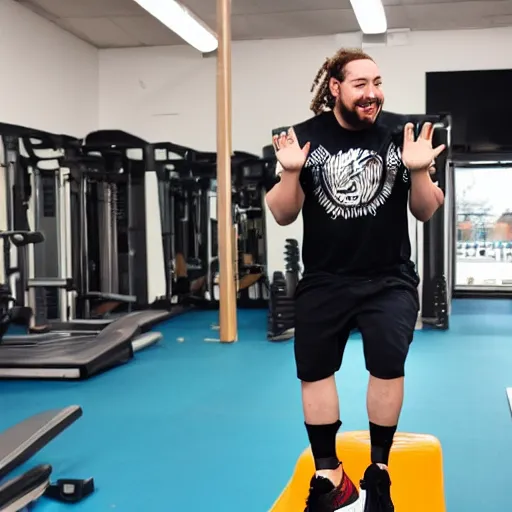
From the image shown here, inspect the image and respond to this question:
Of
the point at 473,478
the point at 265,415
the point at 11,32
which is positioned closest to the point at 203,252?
the point at 11,32

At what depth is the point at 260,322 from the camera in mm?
7281

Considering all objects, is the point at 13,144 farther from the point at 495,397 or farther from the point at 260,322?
the point at 495,397

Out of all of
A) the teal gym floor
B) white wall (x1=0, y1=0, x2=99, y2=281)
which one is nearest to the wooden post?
the teal gym floor

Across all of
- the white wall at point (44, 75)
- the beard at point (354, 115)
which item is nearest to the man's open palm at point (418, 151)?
the beard at point (354, 115)

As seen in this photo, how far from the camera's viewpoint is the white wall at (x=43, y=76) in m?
6.99

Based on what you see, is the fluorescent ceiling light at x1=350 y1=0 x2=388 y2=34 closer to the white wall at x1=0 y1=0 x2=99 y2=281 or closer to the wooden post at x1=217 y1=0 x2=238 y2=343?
the wooden post at x1=217 y1=0 x2=238 y2=343

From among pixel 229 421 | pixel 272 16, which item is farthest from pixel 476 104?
pixel 229 421

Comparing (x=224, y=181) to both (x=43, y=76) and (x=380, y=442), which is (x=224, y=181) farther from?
(x=380, y=442)

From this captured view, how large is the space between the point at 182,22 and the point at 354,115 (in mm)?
5711

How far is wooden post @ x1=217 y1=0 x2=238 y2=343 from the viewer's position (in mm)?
5938

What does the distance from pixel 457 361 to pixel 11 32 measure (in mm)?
5576

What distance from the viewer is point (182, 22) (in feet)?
23.5

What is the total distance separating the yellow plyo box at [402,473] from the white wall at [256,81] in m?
6.04

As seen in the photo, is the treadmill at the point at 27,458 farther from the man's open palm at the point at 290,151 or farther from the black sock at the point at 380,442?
the man's open palm at the point at 290,151
